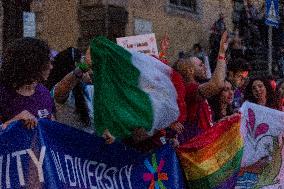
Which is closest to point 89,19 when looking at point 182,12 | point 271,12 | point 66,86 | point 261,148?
point 182,12

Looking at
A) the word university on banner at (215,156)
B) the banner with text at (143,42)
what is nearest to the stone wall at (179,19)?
the banner with text at (143,42)

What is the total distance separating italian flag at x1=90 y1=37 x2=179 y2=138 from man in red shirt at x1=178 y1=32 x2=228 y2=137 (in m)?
0.36

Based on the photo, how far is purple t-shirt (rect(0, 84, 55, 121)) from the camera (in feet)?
13.5

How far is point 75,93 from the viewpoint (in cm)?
512

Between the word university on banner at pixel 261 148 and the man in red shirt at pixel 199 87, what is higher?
the man in red shirt at pixel 199 87

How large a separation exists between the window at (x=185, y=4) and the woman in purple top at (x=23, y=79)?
11258 millimetres

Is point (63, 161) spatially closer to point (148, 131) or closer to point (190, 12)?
point (148, 131)

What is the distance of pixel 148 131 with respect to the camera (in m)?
4.45

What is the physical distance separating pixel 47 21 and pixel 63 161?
862 cm

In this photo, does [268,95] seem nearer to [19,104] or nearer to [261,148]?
[261,148]

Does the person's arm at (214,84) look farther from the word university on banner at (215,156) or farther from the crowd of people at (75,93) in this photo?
the word university on banner at (215,156)

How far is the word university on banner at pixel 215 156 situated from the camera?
4.89 m

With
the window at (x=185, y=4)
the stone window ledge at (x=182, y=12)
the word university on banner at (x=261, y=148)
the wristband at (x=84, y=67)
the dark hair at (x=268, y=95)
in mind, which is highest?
the wristband at (x=84, y=67)

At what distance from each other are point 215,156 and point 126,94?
1.04m
